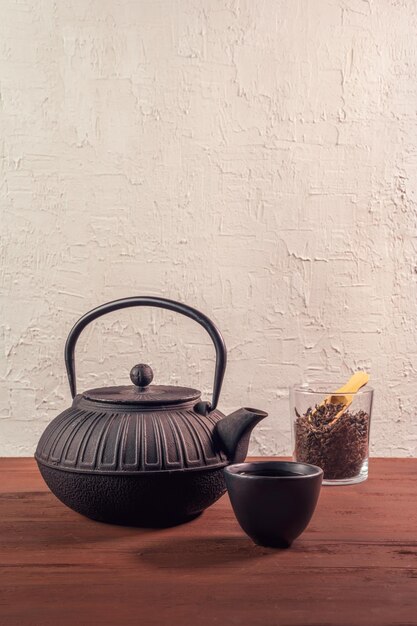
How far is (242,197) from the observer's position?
1509 millimetres

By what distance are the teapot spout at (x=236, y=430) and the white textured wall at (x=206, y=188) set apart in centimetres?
63

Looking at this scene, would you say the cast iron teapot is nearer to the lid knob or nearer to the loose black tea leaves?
the lid knob

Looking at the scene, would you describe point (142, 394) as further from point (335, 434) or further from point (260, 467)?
point (335, 434)

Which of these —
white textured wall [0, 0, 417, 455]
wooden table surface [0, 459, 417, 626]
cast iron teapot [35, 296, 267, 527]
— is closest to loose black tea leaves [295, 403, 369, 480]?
wooden table surface [0, 459, 417, 626]

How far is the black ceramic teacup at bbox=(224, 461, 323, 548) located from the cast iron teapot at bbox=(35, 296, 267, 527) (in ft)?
0.24

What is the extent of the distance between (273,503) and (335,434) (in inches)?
13.5

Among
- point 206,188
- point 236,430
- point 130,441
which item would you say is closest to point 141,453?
point 130,441

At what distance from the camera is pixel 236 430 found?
891 mm

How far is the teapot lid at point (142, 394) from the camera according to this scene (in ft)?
2.89

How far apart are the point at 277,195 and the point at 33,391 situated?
668 millimetres

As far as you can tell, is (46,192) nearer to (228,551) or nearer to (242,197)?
(242,197)

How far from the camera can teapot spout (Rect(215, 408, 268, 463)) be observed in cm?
89

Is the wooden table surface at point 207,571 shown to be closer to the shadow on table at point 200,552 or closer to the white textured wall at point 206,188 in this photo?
the shadow on table at point 200,552

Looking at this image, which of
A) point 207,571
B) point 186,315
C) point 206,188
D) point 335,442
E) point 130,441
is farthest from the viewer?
point 206,188
